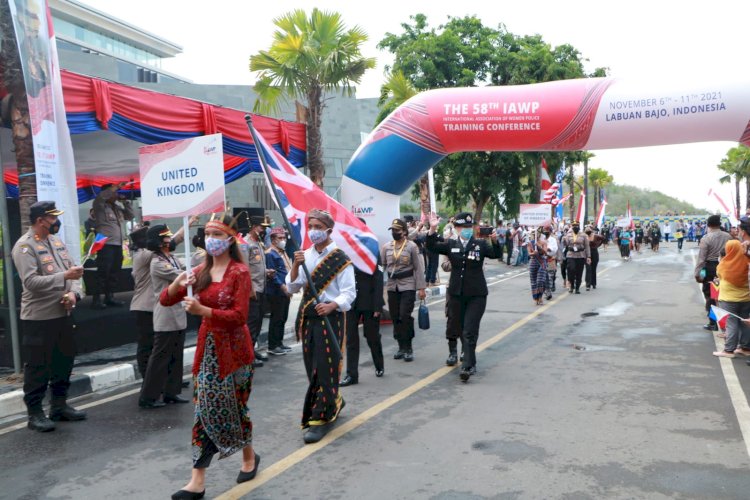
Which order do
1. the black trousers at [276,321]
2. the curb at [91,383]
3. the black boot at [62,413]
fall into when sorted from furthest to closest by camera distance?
the black trousers at [276,321] → the curb at [91,383] → the black boot at [62,413]

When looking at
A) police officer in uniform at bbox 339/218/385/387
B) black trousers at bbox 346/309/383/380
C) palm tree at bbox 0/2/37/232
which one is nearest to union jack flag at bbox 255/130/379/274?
police officer in uniform at bbox 339/218/385/387

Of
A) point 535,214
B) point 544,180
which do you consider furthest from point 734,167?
point 535,214

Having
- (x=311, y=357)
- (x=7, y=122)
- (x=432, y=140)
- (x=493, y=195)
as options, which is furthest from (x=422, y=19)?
(x=311, y=357)

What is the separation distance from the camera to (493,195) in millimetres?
25219

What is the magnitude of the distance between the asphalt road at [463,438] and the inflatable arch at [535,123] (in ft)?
9.66

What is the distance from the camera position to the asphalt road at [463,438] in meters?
4.30

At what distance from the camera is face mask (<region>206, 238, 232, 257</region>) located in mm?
4129

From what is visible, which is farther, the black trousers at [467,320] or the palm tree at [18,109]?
the black trousers at [467,320]

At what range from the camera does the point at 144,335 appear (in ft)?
23.0

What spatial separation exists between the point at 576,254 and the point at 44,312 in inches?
511

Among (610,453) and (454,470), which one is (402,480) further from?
(610,453)

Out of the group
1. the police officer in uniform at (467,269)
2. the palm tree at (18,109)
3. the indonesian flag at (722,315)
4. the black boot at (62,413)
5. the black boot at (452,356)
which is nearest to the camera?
the black boot at (62,413)

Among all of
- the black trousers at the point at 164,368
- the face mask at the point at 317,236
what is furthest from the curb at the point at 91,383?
the face mask at the point at 317,236

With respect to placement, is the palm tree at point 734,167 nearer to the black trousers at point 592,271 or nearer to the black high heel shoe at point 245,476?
the black trousers at point 592,271
